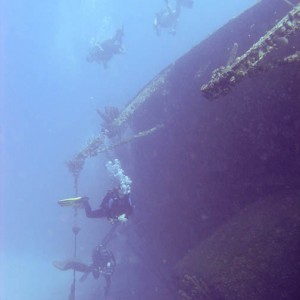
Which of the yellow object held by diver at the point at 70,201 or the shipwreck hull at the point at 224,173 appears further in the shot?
the yellow object held by diver at the point at 70,201

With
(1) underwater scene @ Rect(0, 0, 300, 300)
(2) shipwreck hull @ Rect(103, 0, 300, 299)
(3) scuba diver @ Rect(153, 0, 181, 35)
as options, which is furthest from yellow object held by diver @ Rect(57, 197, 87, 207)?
(3) scuba diver @ Rect(153, 0, 181, 35)

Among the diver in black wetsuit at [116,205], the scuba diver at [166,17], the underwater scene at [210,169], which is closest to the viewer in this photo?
the underwater scene at [210,169]

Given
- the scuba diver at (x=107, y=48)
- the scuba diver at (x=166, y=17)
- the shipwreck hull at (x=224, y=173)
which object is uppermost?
the scuba diver at (x=166, y=17)

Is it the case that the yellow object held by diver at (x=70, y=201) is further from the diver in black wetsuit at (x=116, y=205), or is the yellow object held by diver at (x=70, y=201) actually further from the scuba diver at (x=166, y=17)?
the scuba diver at (x=166, y=17)

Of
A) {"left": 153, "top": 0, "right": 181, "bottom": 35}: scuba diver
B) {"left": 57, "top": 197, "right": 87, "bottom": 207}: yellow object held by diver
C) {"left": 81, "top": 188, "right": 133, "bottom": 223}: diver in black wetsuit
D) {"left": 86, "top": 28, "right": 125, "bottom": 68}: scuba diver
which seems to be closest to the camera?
{"left": 81, "top": 188, "right": 133, "bottom": 223}: diver in black wetsuit

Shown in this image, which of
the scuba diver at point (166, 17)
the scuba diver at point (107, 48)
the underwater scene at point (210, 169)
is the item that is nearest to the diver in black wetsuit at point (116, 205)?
the underwater scene at point (210, 169)

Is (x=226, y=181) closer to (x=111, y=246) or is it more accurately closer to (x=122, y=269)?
(x=122, y=269)

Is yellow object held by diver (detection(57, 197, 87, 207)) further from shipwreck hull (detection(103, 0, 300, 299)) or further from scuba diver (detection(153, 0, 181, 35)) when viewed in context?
scuba diver (detection(153, 0, 181, 35))

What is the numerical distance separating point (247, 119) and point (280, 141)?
856 millimetres

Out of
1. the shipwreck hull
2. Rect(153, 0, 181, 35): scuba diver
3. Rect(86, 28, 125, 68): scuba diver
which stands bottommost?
the shipwreck hull

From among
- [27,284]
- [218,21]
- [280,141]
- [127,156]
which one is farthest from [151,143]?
[218,21]

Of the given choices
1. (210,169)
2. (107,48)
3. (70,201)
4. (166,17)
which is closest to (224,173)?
(210,169)

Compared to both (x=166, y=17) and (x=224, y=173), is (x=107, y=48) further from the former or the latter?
(x=224, y=173)

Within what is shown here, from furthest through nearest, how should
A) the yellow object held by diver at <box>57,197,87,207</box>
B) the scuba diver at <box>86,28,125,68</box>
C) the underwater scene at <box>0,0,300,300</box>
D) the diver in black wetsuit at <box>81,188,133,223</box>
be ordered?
the scuba diver at <box>86,28,125,68</box>, the yellow object held by diver at <box>57,197,87,207</box>, the diver in black wetsuit at <box>81,188,133,223</box>, the underwater scene at <box>0,0,300,300</box>
